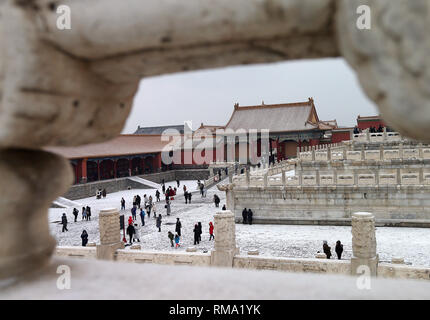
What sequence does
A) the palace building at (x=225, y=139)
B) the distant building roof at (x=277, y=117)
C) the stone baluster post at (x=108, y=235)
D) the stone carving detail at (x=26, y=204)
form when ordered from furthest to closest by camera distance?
the distant building roof at (x=277, y=117) < the palace building at (x=225, y=139) < the stone baluster post at (x=108, y=235) < the stone carving detail at (x=26, y=204)

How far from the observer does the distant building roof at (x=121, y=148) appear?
27155mm

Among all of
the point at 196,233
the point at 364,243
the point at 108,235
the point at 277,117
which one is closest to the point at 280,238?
the point at 196,233

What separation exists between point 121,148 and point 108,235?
77.8 feet

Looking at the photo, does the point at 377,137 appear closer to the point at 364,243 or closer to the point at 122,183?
the point at 364,243

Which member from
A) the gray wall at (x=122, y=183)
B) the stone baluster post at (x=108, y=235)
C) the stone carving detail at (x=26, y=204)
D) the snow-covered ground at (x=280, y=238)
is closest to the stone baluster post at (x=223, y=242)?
the stone baluster post at (x=108, y=235)

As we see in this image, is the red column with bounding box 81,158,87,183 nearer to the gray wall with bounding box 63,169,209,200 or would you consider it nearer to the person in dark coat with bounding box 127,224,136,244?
the gray wall with bounding box 63,169,209,200

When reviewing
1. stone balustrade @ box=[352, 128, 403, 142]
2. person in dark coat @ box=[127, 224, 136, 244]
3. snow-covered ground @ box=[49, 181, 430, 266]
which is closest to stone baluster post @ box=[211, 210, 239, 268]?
snow-covered ground @ box=[49, 181, 430, 266]

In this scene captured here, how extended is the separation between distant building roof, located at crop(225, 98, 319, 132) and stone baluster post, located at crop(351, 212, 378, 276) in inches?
1109

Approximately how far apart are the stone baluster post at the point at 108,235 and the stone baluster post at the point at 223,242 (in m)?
2.81

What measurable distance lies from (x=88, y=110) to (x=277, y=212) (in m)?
16.1

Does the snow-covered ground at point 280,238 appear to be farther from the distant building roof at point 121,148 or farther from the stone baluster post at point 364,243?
the distant building roof at point 121,148

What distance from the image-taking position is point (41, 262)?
2318 mm

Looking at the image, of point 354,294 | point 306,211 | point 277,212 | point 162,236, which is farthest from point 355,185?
point 354,294
